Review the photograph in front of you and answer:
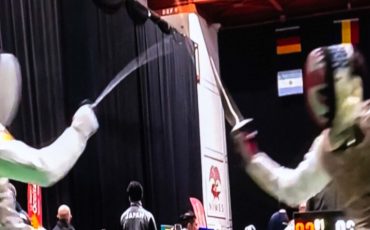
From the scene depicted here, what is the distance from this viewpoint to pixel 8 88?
2596 millimetres

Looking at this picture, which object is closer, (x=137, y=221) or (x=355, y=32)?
(x=137, y=221)

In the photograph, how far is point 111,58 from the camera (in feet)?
32.4

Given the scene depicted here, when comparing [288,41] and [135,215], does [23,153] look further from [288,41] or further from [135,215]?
[288,41]

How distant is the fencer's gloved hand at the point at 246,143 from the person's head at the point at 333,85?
0.22m

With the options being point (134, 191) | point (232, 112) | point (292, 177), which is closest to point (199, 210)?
point (134, 191)

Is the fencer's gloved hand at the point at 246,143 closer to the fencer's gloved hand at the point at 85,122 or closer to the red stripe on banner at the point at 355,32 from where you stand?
the fencer's gloved hand at the point at 85,122

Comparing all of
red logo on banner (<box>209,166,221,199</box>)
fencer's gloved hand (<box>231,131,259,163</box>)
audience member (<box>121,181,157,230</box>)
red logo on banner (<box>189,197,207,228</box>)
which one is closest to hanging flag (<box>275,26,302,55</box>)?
red logo on banner (<box>209,166,221,199</box>)

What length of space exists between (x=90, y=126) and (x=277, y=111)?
34.7ft

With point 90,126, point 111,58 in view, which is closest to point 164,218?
point 111,58

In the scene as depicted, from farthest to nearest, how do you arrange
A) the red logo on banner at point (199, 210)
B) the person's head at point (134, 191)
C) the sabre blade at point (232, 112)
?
1. the red logo on banner at point (199, 210)
2. the person's head at point (134, 191)
3. the sabre blade at point (232, 112)

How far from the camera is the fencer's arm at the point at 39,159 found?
2.37 meters

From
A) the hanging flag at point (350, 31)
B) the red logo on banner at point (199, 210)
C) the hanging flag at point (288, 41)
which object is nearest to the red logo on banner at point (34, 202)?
the red logo on banner at point (199, 210)

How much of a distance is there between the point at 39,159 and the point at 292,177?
742mm

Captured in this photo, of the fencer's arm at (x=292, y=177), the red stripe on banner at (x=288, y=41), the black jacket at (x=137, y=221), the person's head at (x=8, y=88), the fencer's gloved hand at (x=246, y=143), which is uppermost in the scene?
the red stripe on banner at (x=288, y=41)
